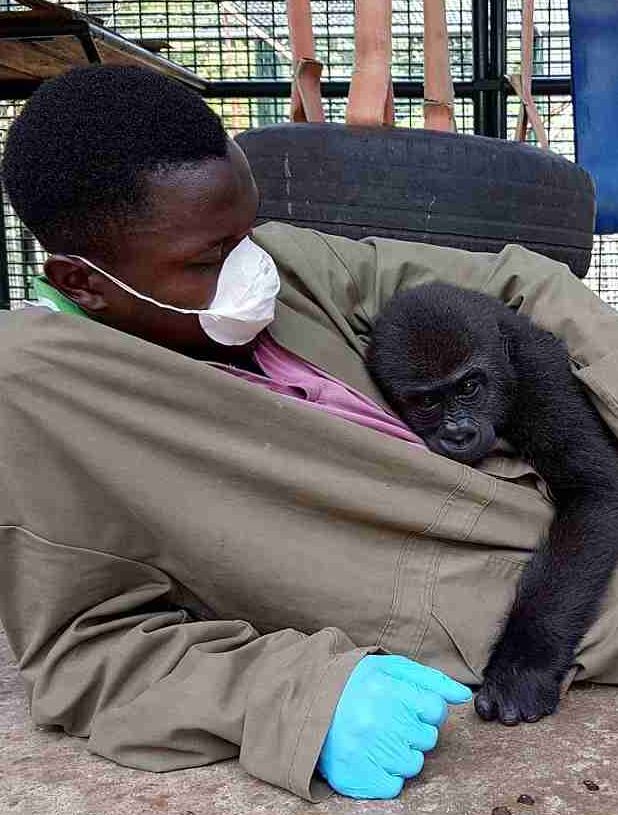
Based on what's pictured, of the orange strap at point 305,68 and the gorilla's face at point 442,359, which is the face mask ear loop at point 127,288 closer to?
the gorilla's face at point 442,359

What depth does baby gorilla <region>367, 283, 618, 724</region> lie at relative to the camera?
165 cm

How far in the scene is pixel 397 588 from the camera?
167cm

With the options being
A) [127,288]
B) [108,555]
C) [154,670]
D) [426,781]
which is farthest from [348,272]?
[426,781]

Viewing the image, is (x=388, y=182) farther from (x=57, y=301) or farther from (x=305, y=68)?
(x=57, y=301)

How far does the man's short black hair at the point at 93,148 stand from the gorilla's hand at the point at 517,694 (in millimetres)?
839

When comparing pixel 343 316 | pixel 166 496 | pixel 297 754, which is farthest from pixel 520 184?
pixel 297 754

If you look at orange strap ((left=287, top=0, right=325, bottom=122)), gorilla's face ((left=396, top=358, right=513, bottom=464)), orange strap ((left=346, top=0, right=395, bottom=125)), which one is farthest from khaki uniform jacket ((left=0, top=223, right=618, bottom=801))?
orange strap ((left=287, top=0, right=325, bottom=122))

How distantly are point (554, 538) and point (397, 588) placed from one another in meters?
0.28

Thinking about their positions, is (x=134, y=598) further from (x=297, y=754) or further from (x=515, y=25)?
(x=515, y=25)

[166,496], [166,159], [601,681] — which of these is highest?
[166,159]

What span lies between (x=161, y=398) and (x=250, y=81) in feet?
11.2

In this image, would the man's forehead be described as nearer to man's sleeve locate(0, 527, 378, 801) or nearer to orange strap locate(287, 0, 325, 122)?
man's sleeve locate(0, 527, 378, 801)

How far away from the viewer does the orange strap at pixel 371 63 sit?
2869mm

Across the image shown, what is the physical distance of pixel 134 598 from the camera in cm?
159
